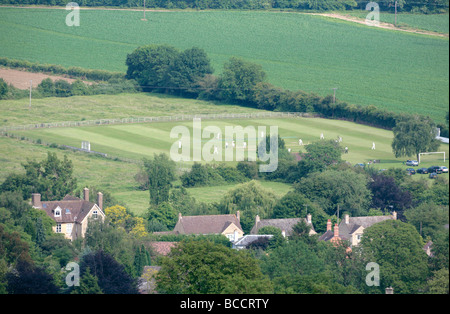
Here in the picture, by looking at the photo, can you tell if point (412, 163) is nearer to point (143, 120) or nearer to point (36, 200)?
point (143, 120)

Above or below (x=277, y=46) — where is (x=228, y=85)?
below

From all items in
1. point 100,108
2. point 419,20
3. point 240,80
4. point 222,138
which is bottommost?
point 222,138

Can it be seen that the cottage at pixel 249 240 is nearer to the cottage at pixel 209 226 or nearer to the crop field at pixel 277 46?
the cottage at pixel 209 226

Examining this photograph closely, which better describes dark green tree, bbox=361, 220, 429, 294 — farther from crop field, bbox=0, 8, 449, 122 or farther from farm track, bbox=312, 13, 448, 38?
farm track, bbox=312, 13, 448, 38

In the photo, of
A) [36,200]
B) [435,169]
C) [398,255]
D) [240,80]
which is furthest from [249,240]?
[240,80]

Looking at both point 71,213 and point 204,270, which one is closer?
point 204,270

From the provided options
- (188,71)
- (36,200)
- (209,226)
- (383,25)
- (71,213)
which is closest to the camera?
(71,213)
